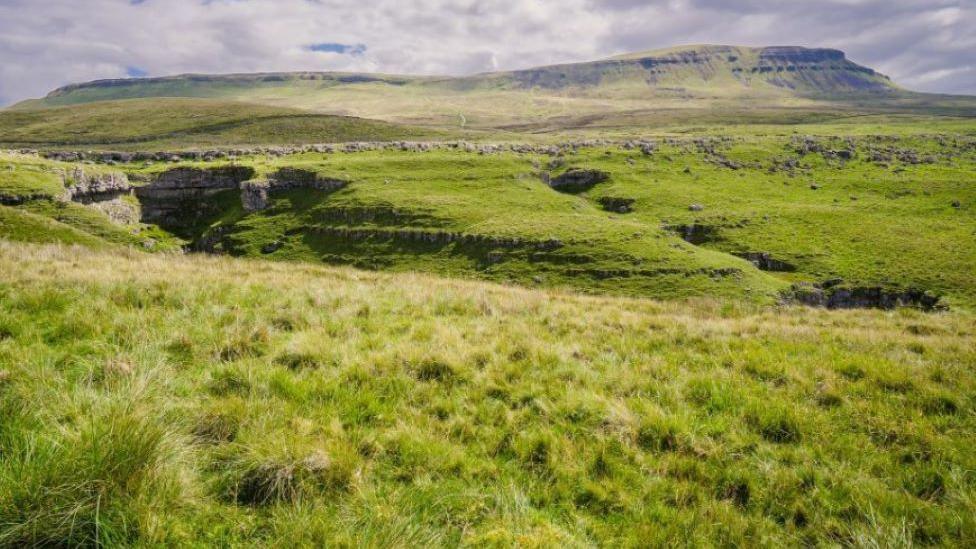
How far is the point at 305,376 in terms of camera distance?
Answer: 6293mm

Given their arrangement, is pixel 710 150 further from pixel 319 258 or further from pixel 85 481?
pixel 85 481

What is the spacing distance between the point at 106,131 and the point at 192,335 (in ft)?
658

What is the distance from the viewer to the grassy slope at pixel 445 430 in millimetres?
3387

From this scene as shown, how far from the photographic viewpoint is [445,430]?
547cm

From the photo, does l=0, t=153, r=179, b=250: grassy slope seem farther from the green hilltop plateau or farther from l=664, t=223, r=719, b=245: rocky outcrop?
l=664, t=223, r=719, b=245: rocky outcrop

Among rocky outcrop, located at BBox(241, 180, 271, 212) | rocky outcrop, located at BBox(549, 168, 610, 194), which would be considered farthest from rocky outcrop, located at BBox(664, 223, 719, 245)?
rocky outcrop, located at BBox(241, 180, 271, 212)

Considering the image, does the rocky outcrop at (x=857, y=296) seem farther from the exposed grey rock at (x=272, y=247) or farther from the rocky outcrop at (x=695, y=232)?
the exposed grey rock at (x=272, y=247)

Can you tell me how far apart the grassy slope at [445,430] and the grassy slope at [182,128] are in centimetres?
15076

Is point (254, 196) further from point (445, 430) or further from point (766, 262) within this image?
point (445, 430)

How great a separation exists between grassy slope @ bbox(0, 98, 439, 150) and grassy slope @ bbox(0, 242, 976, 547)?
151 meters

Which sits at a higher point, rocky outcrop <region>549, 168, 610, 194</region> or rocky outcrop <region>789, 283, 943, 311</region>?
rocky outcrop <region>549, 168, 610, 194</region>

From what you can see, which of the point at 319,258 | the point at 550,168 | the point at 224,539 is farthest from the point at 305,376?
the point at 550,168

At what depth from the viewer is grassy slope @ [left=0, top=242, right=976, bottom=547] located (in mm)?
3387

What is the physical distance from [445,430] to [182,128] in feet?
639
